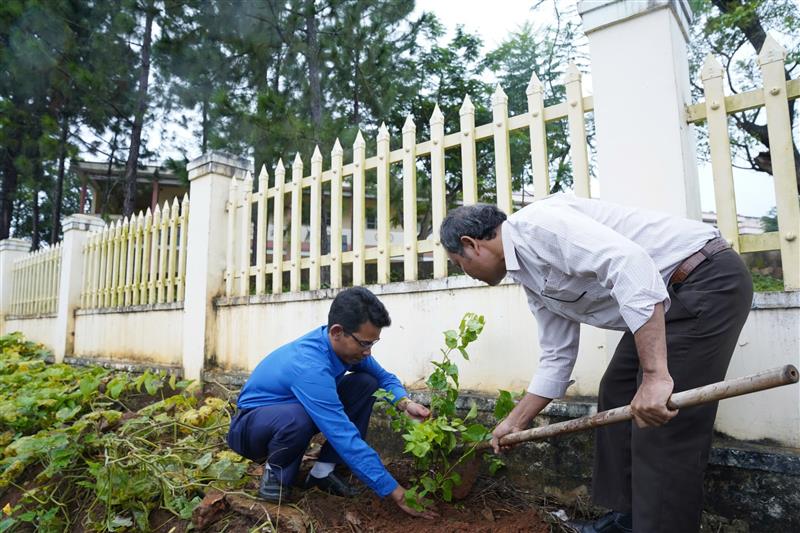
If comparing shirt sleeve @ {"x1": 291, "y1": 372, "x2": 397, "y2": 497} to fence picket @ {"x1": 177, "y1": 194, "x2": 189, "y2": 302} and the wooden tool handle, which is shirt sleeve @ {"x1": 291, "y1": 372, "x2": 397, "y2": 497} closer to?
the wooden tool handle

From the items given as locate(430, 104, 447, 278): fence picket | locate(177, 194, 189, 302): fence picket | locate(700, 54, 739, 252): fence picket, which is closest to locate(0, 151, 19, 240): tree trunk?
locate(177, 194, 189, 302): fence picket

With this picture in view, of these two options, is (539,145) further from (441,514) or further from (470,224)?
(441,514)

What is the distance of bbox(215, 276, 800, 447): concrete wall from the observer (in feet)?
6.52

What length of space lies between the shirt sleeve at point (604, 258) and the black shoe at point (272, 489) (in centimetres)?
154

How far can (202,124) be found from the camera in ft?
36.9

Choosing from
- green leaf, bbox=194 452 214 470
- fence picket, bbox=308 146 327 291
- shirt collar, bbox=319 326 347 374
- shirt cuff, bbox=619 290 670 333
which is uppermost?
fence picket, bbox=308 146 327 291

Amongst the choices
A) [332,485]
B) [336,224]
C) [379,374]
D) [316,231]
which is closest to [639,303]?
[379,374]

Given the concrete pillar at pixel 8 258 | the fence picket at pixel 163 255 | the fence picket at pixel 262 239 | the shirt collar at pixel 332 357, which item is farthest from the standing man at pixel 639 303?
the concrete pillar at pixel 8 258

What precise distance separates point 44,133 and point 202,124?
2.86m

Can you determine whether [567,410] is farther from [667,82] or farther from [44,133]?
[44,133]

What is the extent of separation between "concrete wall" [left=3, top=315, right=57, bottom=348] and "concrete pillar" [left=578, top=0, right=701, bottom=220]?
7403 millimetres

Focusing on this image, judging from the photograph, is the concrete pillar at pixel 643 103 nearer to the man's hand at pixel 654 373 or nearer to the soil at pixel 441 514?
the man's hand at pixel 654 373

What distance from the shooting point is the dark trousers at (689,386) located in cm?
159

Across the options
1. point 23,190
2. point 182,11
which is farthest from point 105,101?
point 23,190
